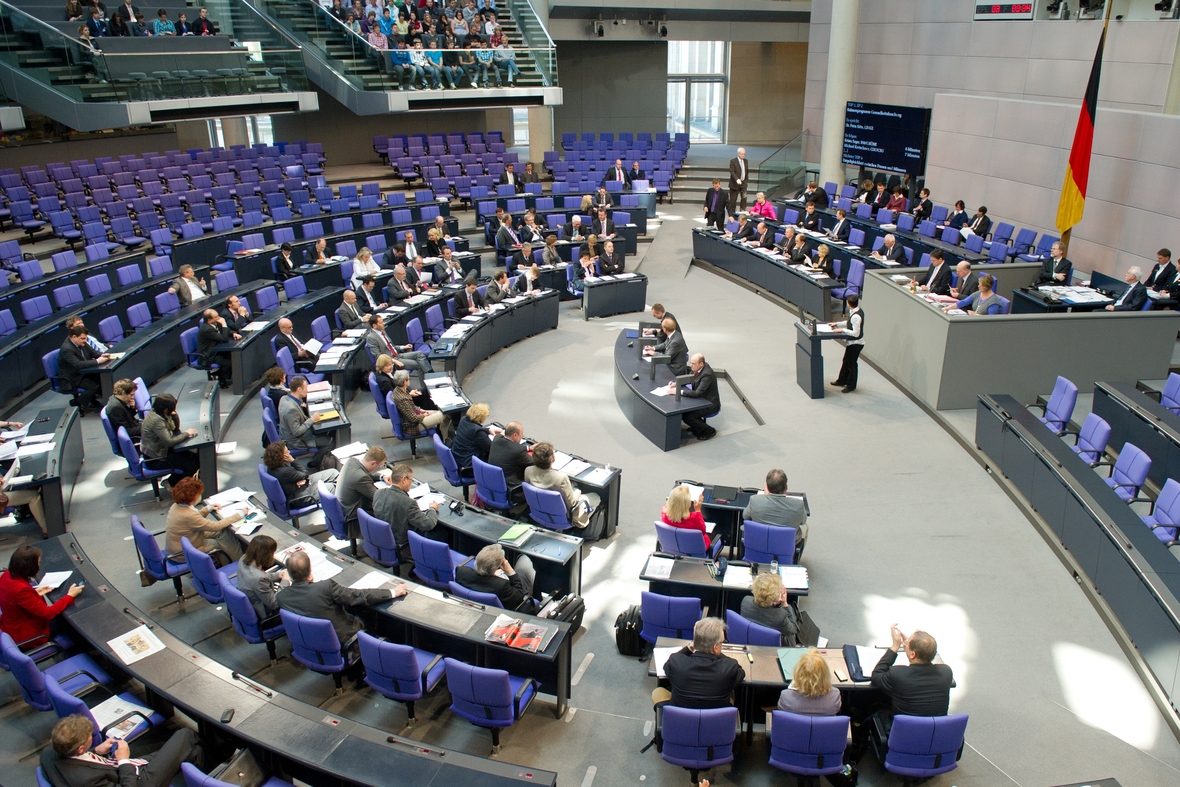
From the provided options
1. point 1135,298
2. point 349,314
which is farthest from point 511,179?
point 1135,298

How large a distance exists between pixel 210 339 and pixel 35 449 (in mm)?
3365

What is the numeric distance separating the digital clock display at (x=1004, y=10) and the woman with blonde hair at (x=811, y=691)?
55.1ft

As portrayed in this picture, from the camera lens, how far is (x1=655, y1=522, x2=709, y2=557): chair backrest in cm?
728

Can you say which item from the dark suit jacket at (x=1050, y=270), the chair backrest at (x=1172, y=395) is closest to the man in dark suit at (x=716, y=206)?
the dark suit jacket at (x=1050, y=270)

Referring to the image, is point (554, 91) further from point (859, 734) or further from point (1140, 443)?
point (859, 734)

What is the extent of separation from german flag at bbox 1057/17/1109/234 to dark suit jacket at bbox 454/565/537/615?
11.6m

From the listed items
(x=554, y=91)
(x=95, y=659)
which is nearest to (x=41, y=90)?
(x=554, y=91)

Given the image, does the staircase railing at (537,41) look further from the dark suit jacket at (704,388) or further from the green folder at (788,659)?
the green folder at (788,659)

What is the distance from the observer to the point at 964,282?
12195 millimetres

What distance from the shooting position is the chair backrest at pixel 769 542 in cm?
731

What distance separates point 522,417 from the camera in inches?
454

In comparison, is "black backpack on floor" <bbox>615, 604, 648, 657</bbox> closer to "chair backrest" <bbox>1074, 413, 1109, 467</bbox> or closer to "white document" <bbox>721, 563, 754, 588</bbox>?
"white document" <bbox>721, 563, 754, 588</bbox>

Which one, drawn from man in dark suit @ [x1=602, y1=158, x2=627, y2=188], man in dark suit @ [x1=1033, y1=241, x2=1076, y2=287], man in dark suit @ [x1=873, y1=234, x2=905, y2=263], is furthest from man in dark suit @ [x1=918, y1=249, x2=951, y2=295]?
man in dark suit @ [x1=602, y1=158, x2=627, y2=188]

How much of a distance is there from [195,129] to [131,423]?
2034 cm
